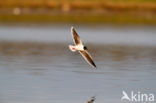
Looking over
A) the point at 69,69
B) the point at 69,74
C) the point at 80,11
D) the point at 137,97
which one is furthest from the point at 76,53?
the point at 80,11

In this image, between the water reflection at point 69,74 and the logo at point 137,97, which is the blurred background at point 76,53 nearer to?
the water reflection at point 69,74

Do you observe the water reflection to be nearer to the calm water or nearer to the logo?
the calm water

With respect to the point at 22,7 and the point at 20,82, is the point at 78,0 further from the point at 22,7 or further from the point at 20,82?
the point at 20,82

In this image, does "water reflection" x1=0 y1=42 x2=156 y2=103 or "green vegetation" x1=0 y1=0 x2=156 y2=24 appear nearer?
"water reflection" x1=0 y1=42 x2=156 y2=103

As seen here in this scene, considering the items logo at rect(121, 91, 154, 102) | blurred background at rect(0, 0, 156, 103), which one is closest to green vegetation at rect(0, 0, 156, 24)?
blurred background at rect(0, 0, 156, 103)

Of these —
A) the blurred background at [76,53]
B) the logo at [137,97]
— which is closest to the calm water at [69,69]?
the blurred background at [76,53]

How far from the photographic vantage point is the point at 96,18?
5103cm

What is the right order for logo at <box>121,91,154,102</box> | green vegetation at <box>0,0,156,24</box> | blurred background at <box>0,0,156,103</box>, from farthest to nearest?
green vegetation at <box>0,0,156,24</box> → blurred background at <box>0,0,156,103</box> → logo at <box>121,91,154,102</box>

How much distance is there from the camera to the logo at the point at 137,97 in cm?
1661

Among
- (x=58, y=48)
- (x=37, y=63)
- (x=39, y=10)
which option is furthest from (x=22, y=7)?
(x=37, y=63)

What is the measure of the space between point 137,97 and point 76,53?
10.4 meters

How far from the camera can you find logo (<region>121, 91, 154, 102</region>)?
16.6 metres

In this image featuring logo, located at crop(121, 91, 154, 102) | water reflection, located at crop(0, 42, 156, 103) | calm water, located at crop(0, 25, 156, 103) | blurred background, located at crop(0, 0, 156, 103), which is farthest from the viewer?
blurred background, located at crop(0, 0, 156, 103)

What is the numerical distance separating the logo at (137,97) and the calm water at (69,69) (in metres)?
0.15
